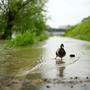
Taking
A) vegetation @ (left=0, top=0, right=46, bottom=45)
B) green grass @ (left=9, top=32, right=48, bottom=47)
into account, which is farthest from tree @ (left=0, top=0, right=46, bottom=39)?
green grass @ (left=9, top=32, right=48, bottom=47)

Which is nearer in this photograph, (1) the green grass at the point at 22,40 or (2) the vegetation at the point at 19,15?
(1) the green grass at the point at 22,40

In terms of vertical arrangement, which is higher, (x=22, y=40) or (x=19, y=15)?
(x=19, y=15)

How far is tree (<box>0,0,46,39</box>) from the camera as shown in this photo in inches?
1892

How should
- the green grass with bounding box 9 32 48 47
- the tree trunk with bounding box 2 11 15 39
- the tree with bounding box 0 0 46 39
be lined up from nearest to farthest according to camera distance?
1. the green grass with bounding box 9 32 48 47
2. the tree with bounding box 0 0 46 39
3. the tree trunk with bounding box 2 11 15 39

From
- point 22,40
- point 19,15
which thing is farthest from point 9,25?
point 22,40

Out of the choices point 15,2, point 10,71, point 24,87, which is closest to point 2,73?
point 10,71

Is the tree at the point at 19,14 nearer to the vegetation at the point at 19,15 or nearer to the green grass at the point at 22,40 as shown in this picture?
the vegetation at the point at 19,15

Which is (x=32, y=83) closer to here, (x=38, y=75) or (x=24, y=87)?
(x=24, y=87)

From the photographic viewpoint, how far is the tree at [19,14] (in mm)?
48062

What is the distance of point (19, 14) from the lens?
4900 centimetres

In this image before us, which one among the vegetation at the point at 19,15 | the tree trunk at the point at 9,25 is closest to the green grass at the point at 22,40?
the vegetation at the point at 19,15

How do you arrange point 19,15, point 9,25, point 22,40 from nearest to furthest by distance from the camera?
point 22,40 → point 19,15 → point 9,25

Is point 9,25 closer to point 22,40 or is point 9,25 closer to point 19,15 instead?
point 19,15

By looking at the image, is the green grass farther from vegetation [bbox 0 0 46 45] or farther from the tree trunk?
the tree trunk
